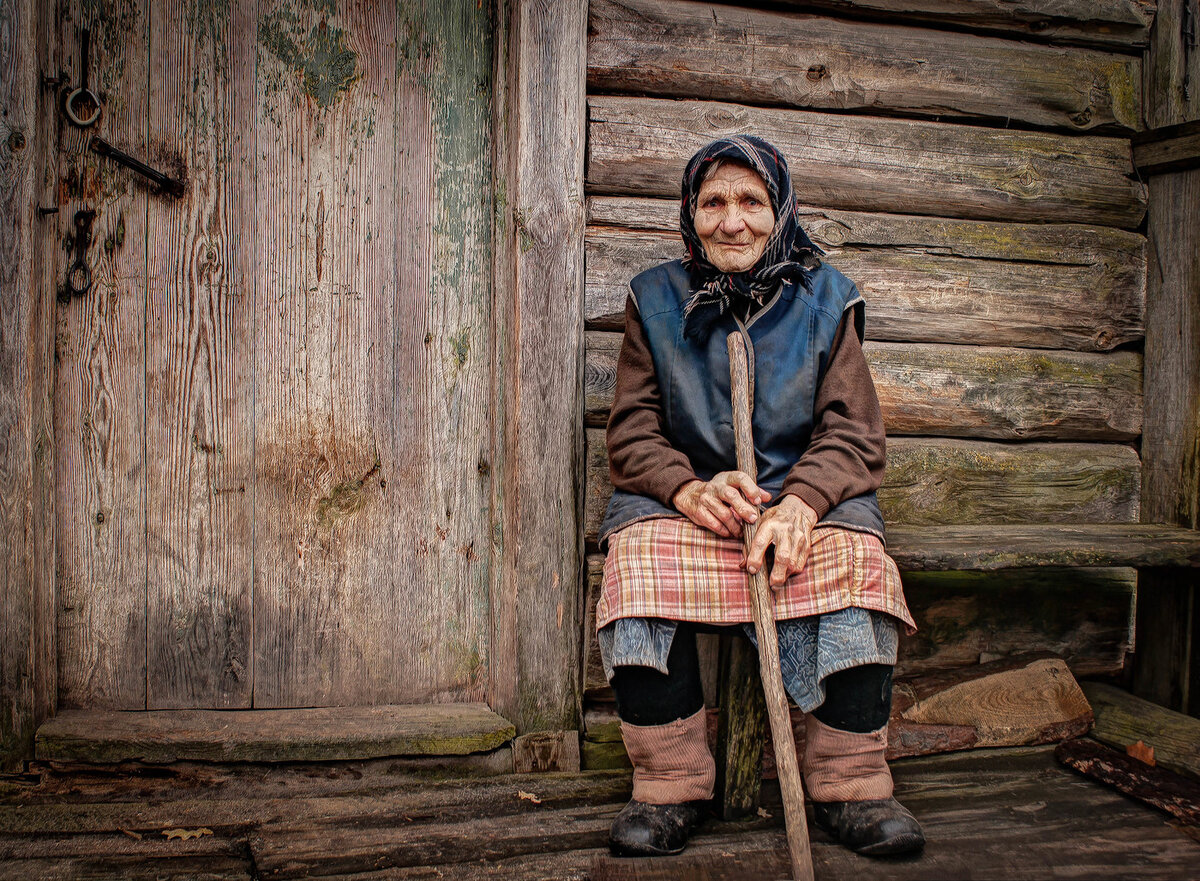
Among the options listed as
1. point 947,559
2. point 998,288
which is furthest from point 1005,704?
point 998,288

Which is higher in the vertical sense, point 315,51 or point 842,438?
point 315,51

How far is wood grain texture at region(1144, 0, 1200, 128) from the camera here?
2531mm

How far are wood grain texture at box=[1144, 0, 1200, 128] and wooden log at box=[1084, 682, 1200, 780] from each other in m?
1.73

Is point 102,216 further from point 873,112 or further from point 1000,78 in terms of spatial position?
point 1000,78

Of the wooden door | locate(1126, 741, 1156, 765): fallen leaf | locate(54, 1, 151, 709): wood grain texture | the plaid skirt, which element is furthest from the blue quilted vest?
locate(54, 1, 151, 709): wood grain texture

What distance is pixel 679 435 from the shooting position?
2.01 metres

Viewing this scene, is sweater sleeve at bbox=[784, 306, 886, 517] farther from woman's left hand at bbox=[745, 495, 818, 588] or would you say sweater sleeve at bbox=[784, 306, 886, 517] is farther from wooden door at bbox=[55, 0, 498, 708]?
wooden door at bbox=[55, 0, 498, 708]

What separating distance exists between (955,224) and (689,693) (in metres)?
1.61

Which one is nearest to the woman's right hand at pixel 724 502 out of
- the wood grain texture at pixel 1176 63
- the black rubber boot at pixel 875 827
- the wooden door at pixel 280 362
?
the black rubber boot at pixel 875 827

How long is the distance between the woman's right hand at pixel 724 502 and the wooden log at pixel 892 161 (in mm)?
938

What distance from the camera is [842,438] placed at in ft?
6.25

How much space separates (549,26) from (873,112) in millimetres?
971

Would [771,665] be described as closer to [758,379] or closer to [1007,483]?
[758,379]

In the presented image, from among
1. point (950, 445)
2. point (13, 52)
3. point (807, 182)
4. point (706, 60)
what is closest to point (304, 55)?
point (13, 52)
